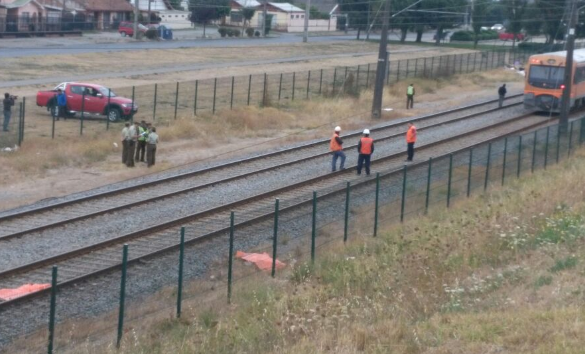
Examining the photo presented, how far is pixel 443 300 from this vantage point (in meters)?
12.9

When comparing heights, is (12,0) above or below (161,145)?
above

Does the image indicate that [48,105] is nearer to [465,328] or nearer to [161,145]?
[161,145]

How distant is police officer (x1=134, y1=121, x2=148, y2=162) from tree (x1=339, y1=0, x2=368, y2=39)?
67.5 metres

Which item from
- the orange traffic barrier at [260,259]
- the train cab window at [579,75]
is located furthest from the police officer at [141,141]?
the train cab window at [579,75]

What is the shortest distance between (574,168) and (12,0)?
6428 cm

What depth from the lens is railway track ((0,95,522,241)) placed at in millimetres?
19062

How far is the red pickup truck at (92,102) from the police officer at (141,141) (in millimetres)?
7498

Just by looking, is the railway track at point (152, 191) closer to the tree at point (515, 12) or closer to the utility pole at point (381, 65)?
the utility pole at point (381, 65)

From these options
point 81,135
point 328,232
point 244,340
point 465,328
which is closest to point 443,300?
point 465,328

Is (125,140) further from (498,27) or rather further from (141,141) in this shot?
(498,27)

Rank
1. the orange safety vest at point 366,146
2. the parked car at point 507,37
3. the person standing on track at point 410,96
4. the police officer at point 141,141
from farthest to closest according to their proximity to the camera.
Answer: the parked car at point 507,37, the person standing on track at point 410,96, the police officer at point 141,141, the orange safety vest at point 366,146

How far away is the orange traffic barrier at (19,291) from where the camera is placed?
13227 millimetres

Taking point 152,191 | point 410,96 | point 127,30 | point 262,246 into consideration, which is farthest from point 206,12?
point 262,246

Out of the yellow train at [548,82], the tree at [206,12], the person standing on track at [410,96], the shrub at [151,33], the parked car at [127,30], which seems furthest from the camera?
the tree at [206,12]
